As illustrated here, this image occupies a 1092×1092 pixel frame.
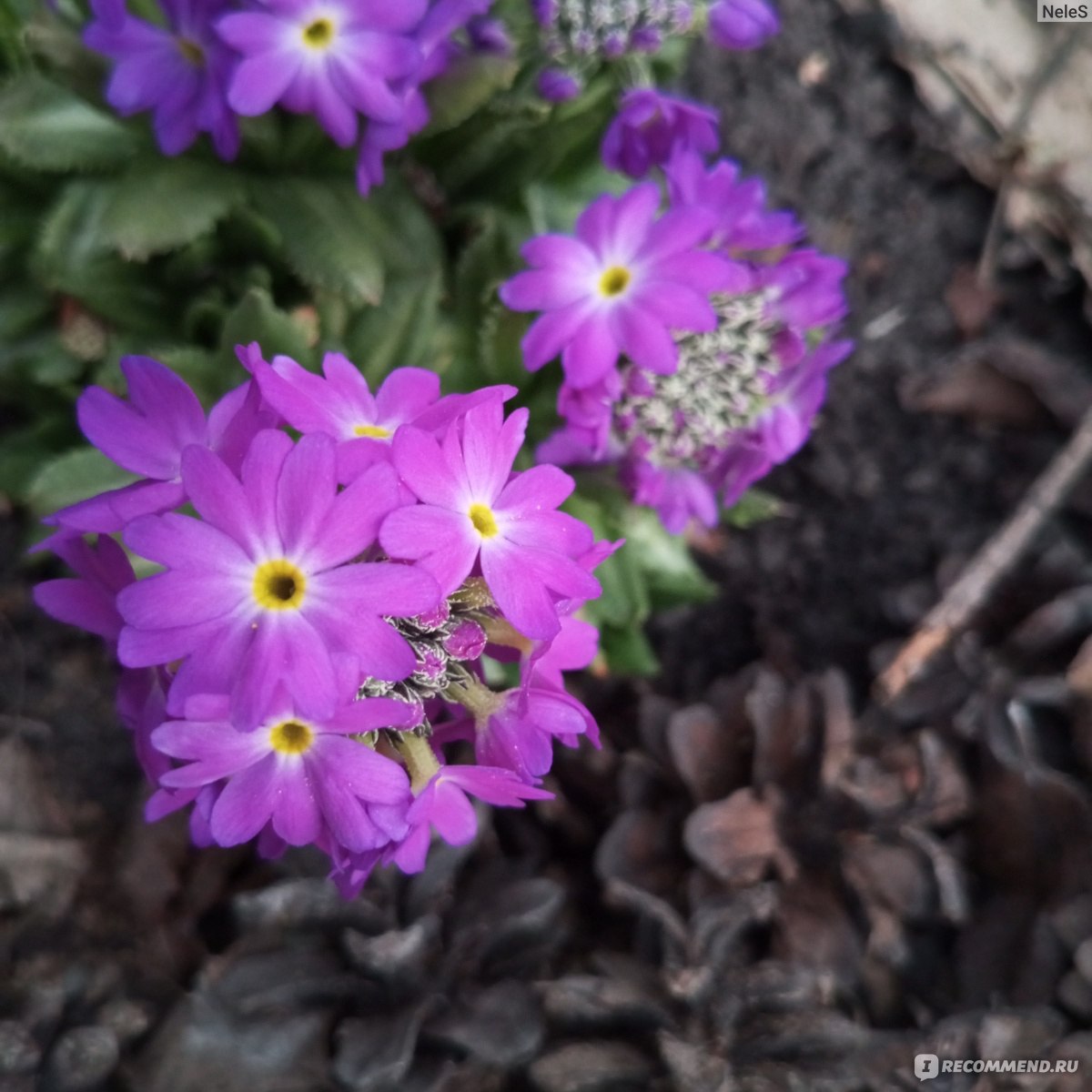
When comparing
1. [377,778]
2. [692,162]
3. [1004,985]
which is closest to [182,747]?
[377,778]

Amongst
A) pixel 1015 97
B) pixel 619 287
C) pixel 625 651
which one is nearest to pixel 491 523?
pixel 619 287

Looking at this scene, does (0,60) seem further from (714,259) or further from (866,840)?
(866,840)

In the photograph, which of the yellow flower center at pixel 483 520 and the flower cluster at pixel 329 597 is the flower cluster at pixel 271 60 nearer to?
the flower cluster at pixel 329 597

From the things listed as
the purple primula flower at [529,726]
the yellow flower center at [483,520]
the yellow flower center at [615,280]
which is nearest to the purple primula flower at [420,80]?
the yellow flower center at [615,280]

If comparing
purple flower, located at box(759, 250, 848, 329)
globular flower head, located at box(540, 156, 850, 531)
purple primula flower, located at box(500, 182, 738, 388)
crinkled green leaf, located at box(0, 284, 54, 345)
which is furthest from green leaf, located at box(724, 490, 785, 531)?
crinkled green leaf, located at box(0, 284, 54, 345)

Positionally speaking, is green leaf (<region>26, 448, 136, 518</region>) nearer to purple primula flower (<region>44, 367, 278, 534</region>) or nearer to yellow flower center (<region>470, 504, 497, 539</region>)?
purple primula flower (<region>44, 367, 278, 534</region>)

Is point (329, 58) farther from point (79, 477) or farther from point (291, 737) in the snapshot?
point (291, 737)
